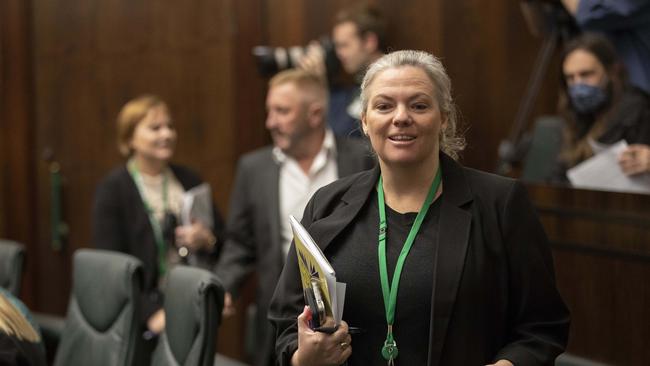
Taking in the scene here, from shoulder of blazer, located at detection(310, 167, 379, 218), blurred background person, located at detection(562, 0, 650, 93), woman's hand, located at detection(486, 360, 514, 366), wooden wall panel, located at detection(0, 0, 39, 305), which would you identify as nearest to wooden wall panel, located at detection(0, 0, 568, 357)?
wooden wall panel, located at detection(0, 0, 39, 305)

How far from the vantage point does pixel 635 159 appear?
354 centimetres

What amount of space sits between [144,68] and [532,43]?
2325 millimetres

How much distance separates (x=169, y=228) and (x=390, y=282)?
7.70ft

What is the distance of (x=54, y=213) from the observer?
6.54 metres

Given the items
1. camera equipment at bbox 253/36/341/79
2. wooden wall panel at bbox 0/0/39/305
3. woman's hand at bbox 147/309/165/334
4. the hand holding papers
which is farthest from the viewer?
wooden wall panel at bbox 0/0/39/305

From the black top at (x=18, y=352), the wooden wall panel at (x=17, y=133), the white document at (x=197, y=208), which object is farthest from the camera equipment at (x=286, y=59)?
the black top at (x=18, y=352)

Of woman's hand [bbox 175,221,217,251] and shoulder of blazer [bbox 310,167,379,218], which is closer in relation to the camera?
shoulder of blazer [bbox 310,167,379,218]

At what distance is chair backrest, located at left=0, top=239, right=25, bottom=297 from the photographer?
417 centimetres

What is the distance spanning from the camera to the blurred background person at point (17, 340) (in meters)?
2.65

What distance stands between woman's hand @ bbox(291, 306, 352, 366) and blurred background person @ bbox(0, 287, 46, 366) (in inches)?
32.3

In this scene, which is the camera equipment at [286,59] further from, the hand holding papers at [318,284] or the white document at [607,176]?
the hand holding papers at [318,284]

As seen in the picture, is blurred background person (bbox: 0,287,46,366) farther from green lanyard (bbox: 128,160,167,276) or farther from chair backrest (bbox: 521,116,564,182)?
chair backrest (bbox: 521,116,564,182)

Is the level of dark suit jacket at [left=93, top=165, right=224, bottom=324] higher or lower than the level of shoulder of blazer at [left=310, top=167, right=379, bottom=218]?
lower

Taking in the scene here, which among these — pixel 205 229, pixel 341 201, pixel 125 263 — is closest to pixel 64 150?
pixel 205 229
